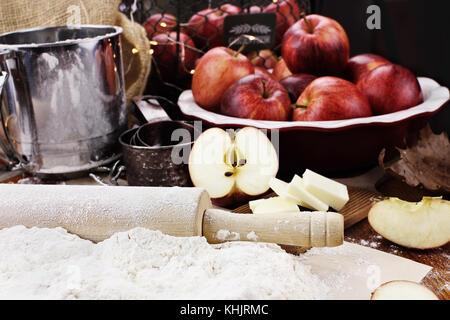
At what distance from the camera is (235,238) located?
0.56 metres

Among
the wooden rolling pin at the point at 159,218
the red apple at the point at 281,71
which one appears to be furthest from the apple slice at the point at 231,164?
the red apple at the point at 281,71

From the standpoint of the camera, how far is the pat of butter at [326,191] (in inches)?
26.4

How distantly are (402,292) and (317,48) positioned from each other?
0.52 meters

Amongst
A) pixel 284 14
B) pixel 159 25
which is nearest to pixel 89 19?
pixel 159 25

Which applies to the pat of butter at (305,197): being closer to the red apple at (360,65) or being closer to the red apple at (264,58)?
the red apple at (360,65)

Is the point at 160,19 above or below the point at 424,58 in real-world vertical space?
above

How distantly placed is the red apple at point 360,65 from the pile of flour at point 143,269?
0.48m

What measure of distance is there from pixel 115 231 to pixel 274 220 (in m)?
0.19

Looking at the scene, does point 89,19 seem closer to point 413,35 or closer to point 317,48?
point 317,48

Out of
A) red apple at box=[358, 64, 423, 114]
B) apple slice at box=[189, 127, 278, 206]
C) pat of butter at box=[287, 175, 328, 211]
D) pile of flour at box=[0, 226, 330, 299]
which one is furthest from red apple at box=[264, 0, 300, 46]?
pile of flour at box=[0, 226, 330, 299]

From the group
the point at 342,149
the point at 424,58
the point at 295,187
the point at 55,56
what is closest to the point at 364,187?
the point at 342,149

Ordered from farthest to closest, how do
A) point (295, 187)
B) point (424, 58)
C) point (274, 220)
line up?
point (424, 58) → point (295, 187) → point (274, 220)
